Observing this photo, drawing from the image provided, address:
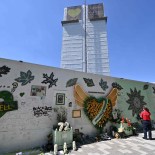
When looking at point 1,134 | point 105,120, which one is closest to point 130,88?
point 105,120

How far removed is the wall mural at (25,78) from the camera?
18.9ft

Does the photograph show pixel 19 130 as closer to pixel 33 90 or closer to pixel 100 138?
pixel 33 90

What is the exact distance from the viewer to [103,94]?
315 inches

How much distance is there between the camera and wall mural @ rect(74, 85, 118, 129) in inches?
282

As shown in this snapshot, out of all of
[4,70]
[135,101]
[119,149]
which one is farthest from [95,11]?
[119,149]

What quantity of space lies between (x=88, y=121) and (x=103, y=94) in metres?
1.67

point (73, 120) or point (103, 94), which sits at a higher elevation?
point (103, 94)

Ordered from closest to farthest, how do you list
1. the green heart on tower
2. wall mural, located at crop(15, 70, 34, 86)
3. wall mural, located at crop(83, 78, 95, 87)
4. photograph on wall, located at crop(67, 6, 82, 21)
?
1. wall mural, located at crop(15, 70, 34, 86)
2. the green heart on tower
3. wall mural, located at crop(83, 78, 95, 87)
4. photograph on wall, located at crop(67, 6, 82, 21)

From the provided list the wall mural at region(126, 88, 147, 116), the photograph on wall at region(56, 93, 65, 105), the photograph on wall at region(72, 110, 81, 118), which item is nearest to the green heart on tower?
the photograph on wall at region(72, 110, 81, 118)

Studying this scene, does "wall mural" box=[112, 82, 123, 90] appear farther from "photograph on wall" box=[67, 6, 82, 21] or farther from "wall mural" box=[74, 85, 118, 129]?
"photograph on wall" box=[67, 6, 82, 21]

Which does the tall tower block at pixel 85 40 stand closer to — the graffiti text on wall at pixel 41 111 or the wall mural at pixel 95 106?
→ the wall mural at pixel 95 106

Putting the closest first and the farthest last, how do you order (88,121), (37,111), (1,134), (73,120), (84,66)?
1. (1,134)
2. (37,111)
3. (73,120)
4. (88,121)
5. (84,66)

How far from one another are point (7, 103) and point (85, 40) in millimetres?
31459

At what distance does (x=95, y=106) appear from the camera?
747 centimetres
